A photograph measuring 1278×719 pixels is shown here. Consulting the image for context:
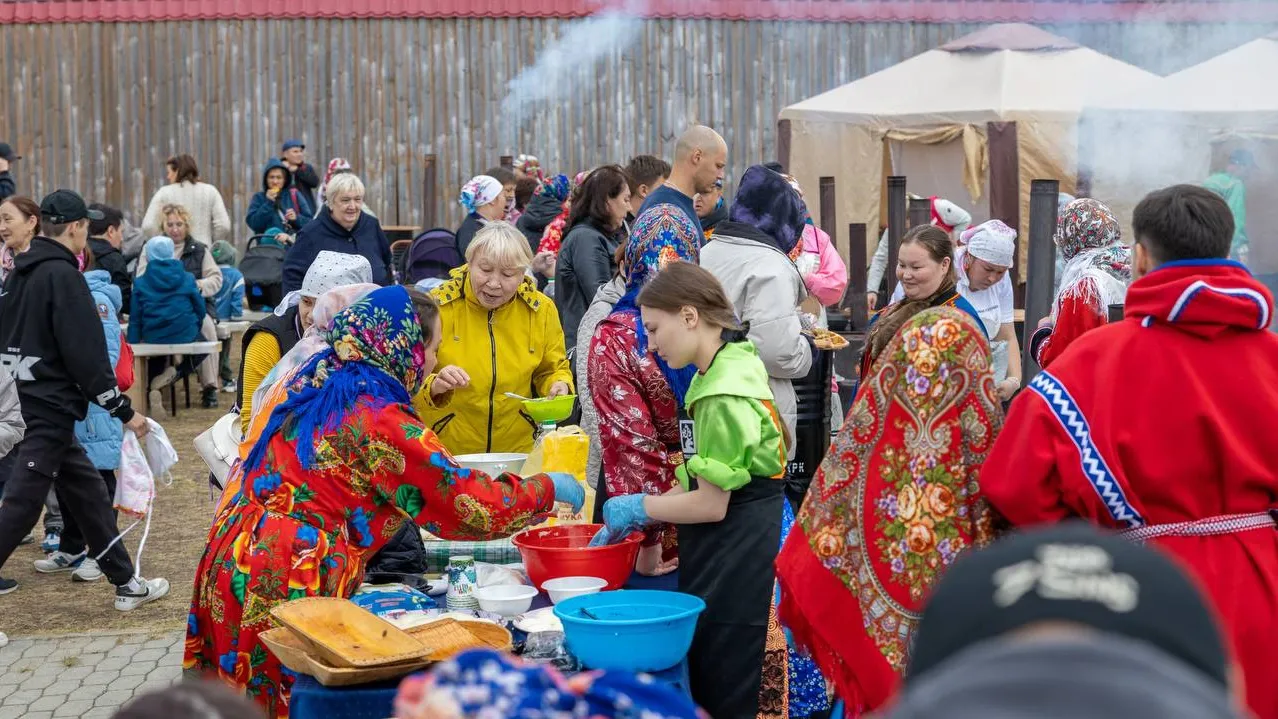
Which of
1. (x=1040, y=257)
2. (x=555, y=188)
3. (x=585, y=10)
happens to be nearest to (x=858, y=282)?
(x=555, y=188)

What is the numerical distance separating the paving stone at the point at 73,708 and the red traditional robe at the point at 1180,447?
4.11 m

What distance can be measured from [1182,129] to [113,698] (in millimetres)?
10717

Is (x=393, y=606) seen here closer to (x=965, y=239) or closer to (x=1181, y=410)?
(x=1181, y=410)

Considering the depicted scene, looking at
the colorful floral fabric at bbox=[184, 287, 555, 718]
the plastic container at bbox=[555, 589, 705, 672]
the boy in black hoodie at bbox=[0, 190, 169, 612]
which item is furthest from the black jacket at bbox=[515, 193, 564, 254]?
the plastic container at bbox=[555, 589, 705, 672]

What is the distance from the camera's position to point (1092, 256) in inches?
219

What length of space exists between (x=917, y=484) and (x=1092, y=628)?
1944 mm

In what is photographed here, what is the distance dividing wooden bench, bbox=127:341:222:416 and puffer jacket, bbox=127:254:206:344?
0.07 metres

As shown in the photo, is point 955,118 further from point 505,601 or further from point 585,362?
point 505,601

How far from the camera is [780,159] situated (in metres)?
14.6

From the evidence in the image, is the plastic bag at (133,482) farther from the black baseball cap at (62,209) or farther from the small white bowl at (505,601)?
the small white bowl at (505,601)

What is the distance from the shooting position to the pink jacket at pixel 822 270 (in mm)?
7574

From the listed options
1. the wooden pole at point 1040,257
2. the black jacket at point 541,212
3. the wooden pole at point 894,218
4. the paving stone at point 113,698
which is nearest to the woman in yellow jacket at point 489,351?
the paving stone at point 113,698

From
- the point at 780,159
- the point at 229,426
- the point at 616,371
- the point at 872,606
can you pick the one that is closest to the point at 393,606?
the point at 616,371

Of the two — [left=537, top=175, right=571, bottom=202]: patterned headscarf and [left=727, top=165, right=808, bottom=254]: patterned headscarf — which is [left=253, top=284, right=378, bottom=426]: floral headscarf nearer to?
[left=727, top=165, right=808, bottom=254]: patterned headscarf
